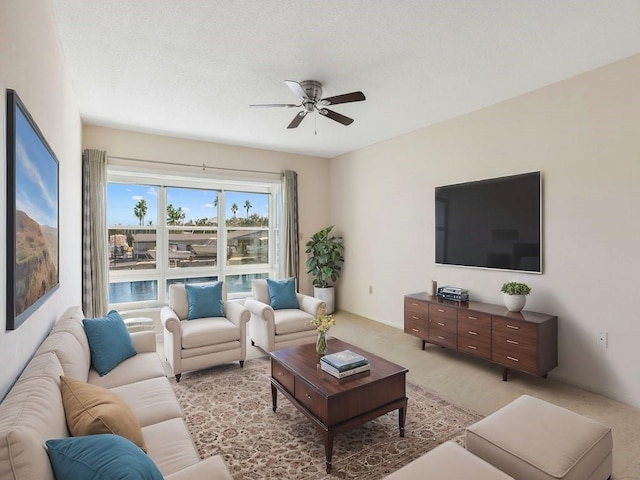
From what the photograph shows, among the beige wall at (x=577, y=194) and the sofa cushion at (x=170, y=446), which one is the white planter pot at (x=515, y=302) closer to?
the beige wall at (x=577, y=194)

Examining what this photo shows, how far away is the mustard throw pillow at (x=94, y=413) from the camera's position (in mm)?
1328

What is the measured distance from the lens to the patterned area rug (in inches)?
83.0

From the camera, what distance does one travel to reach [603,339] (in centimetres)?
299

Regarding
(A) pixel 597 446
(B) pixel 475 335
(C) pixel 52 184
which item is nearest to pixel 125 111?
(C) pixel 52 184

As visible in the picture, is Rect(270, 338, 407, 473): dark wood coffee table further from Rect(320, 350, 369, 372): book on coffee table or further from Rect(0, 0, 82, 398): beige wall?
Rect(0, 0, 82, 398): beige wall

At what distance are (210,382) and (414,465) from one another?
7.71 ft

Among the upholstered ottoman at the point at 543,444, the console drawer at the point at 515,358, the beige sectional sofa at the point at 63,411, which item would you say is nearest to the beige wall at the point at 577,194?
the console drawer at the point at 515,358

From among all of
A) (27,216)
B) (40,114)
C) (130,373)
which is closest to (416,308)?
(130,373)

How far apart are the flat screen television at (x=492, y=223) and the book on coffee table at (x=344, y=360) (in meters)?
2.15

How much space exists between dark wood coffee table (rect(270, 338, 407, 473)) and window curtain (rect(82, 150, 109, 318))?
9.79ft

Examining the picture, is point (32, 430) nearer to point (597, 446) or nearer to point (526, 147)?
point (597, 446)

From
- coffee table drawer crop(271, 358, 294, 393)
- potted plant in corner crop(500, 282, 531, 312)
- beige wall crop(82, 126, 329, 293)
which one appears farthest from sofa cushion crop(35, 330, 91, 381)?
potted plant in corner crop(500, 282, 531, 312)

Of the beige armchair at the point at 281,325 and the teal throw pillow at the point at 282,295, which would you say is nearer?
the beige armchair at the point at 281,325

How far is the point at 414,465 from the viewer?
1.54 meters
